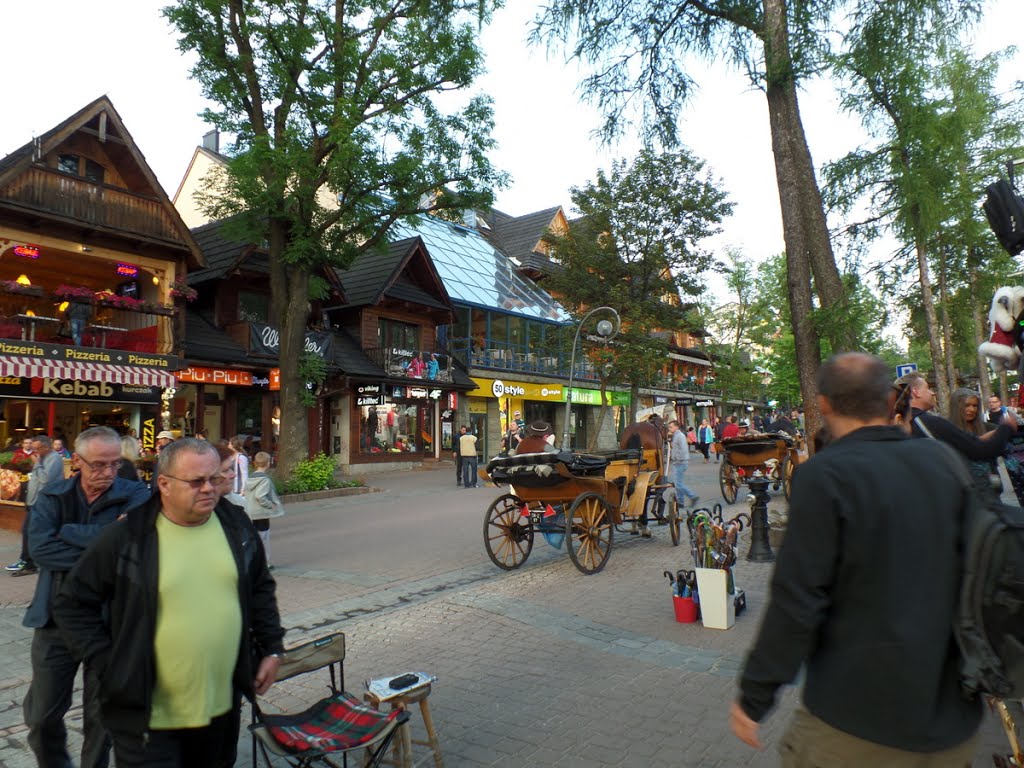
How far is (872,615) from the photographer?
1975 millimetres

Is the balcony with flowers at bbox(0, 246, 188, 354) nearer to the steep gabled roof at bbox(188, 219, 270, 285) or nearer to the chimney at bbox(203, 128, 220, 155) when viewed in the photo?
the steep gabled roof at bbox(188, 219, 270, 285)

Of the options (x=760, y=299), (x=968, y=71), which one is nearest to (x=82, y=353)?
(x=968, y=71)

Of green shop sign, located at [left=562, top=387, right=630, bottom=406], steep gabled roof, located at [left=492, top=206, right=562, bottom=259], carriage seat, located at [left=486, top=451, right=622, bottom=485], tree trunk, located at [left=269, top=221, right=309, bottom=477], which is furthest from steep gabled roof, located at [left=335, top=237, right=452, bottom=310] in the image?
carriage seat, located at [left=486, top=451, right=622, bottom=485]

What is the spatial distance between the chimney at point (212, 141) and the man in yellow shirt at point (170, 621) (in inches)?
1392

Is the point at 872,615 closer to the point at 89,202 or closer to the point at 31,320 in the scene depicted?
the point at 31,320

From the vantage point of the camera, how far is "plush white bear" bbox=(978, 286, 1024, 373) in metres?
4.39

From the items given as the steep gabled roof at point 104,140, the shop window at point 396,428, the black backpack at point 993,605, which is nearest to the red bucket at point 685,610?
the black backpack at point 993,605

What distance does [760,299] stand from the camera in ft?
156

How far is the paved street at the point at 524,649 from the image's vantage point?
13.2 feet

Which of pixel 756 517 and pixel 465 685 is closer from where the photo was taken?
pixel 465 685

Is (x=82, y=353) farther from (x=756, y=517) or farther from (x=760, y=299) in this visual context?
(x=760, y=299)

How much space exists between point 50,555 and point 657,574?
6.55 meters

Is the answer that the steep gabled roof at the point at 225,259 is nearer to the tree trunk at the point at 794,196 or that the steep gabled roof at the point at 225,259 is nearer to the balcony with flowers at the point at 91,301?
the balcony with flowers at the point at 91,301

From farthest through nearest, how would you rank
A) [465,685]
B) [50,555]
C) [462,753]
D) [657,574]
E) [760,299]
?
1. [760,299]
2. [657,574]
3. [465,685]
4. [462,753]
5. [50,555]
